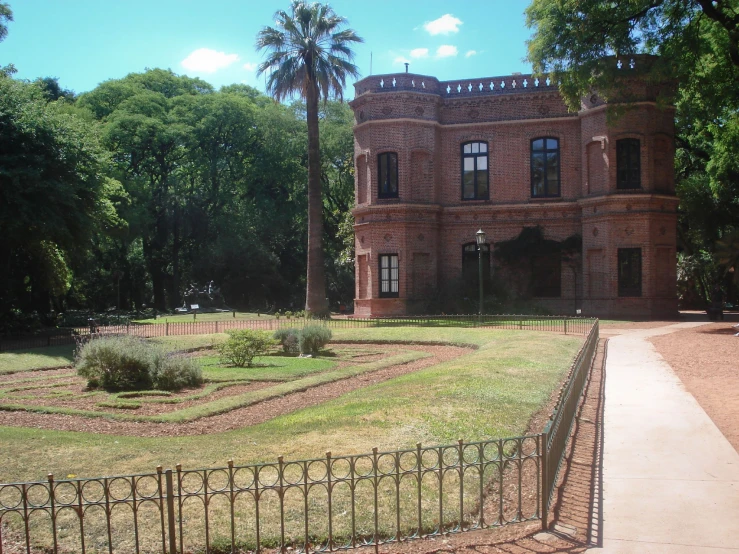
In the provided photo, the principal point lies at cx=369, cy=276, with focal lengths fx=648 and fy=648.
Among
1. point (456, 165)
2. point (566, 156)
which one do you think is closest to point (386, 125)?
point (456, 165)

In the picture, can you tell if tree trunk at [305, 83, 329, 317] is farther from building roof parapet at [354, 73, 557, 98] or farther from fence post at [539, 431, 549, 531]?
fence post at [539, 431, 549, 531]

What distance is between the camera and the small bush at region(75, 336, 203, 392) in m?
12.3

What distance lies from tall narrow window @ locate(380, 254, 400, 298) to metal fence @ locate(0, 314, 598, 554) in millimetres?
24703

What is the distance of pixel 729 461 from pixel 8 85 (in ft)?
76.2

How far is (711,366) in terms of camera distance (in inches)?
556

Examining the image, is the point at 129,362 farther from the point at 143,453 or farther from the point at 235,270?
the point at 235,270

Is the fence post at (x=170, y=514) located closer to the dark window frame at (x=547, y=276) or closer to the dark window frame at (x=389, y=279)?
the dark window frame at (x=389, y=279)

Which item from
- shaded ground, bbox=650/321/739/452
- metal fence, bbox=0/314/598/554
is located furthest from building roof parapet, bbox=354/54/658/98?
metal fence, bbox=0/314/598/554

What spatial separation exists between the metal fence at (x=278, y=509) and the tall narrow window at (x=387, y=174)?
84.3 ft

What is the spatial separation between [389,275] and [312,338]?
14441 mm

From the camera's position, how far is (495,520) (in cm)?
560

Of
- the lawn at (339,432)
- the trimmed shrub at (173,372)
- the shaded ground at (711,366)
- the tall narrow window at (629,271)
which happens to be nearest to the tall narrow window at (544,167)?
the tall narrow window at (629,271)

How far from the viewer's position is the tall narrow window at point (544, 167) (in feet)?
103

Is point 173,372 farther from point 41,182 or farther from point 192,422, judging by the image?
point 41,182
